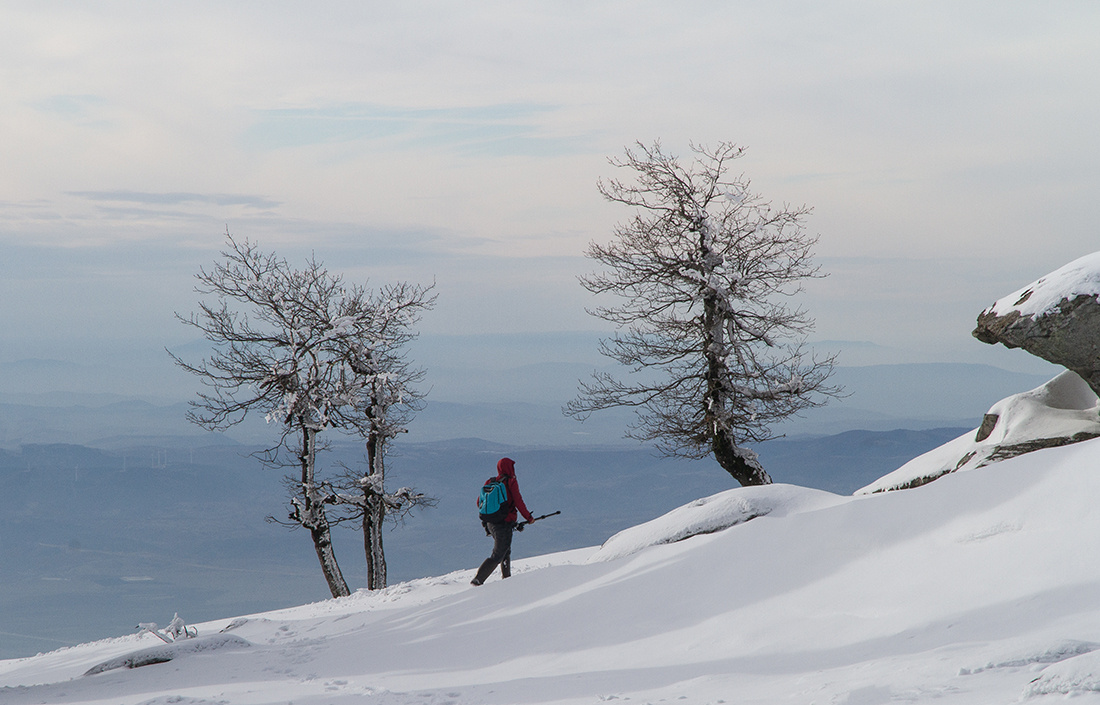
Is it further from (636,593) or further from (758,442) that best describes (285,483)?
(636,593)

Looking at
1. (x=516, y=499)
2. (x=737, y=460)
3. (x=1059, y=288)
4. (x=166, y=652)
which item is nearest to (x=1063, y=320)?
(x=1059, y=288)

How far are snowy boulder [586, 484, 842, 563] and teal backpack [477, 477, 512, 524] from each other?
1564mm

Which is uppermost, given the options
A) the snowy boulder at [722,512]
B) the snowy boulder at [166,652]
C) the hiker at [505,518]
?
the hiker at [505,518]

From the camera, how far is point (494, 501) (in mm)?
11883

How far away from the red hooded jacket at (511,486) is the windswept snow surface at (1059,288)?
26.5 ft

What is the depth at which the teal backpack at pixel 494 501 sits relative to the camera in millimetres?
11844

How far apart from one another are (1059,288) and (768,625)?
765cm

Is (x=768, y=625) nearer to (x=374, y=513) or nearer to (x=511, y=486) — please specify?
(x=511, y=486)

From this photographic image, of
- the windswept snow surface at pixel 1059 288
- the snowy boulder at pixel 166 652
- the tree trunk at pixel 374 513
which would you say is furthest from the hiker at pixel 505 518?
Answer: the tree trunk at pixel 374 513

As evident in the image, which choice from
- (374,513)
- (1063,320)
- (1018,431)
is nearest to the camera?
(1063,320)

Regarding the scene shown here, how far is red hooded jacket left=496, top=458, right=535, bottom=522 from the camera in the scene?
466 inches

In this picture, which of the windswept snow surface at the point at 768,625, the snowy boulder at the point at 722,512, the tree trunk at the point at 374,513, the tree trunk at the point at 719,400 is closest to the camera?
the windswept snow surface at the point at 768,625

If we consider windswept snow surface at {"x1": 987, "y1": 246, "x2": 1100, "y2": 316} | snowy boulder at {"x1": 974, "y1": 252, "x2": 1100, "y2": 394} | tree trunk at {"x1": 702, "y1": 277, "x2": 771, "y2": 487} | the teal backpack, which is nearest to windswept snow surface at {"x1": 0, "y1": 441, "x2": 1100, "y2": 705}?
the teal backpack

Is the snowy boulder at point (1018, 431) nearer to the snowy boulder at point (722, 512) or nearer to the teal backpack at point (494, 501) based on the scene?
the snowy boulder at point (722, 512)
